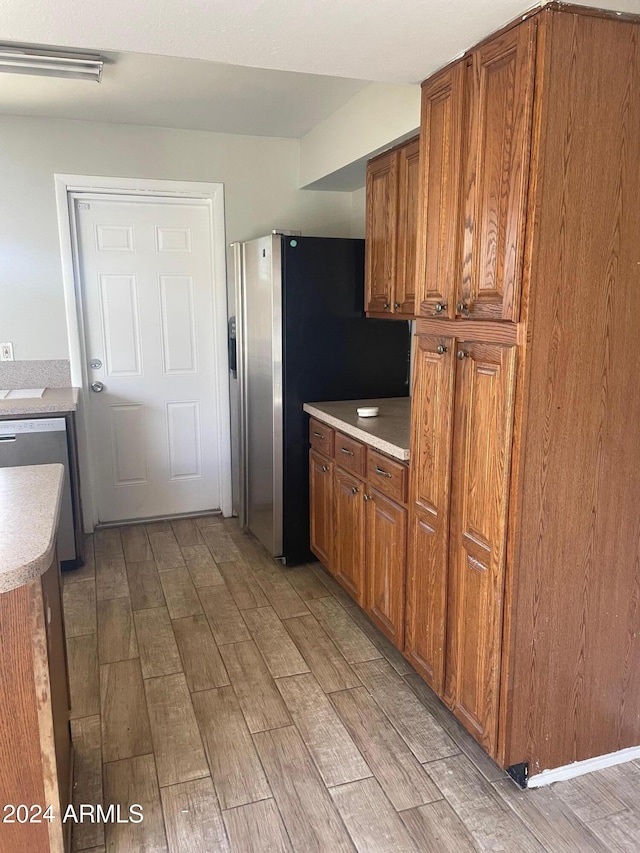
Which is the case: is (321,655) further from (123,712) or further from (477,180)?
(477,180)

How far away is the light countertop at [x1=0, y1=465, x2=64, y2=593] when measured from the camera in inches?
51.8

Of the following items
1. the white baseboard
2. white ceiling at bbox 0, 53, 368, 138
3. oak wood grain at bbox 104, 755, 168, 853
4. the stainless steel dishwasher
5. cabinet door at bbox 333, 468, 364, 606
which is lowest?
oak wood grain at bbox 104, 755, 168, 853

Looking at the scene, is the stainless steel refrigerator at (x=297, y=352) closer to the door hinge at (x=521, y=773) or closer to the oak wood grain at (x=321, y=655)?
the oak wood grain at (x=321, y=655)

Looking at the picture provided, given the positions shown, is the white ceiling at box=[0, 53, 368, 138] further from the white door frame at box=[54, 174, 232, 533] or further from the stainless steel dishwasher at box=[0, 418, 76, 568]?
the stainless steel dishwasher at box=[0, 418, 76, 568]

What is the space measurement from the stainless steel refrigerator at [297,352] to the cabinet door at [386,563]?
84 cm

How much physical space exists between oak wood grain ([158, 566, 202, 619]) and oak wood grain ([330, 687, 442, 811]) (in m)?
0.97

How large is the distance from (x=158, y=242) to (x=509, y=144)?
110 inches

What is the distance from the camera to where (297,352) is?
3.40m

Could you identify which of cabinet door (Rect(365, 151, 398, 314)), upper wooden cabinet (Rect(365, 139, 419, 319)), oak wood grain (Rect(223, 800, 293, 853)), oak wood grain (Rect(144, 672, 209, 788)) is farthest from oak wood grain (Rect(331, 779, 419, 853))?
cabinet door (Rect(365, 151, 398, 314))

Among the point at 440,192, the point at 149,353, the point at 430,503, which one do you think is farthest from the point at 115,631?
the point at 440,192

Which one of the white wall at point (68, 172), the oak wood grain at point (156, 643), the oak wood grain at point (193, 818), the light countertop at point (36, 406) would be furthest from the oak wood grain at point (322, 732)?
the white wall at point (68, 172)

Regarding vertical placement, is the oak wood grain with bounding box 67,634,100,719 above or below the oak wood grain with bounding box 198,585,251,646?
below

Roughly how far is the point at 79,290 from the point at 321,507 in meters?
1.99

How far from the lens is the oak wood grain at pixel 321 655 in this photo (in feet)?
8.24
